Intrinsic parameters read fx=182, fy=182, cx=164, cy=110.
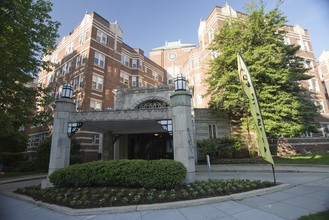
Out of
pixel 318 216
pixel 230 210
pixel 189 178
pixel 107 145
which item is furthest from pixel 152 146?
pixel 318 216

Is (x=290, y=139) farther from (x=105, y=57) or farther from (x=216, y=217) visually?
(x=105, y=57)

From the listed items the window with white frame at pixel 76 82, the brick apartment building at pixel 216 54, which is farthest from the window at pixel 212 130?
the window with white frame at pixel 76 82

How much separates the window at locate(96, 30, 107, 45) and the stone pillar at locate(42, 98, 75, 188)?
69.1 ft

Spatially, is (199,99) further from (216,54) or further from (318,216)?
(318,216)

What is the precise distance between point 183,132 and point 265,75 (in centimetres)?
1233

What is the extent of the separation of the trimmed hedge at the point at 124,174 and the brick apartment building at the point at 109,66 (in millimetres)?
13271

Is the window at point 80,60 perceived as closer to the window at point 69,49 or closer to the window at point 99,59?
the window at point 99,59

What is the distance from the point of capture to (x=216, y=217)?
4887 mm

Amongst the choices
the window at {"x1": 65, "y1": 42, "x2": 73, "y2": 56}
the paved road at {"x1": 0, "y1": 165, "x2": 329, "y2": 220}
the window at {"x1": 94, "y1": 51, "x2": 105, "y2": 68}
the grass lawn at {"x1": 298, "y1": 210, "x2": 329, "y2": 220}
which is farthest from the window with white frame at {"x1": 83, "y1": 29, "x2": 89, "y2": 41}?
the grass lawn at {"x1": 298, "y1": 210, "x2": 329, "y2": 220}

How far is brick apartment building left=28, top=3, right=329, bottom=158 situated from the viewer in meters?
26.0

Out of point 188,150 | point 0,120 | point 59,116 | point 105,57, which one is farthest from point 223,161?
point 105,57

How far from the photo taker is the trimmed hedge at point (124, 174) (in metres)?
7.46

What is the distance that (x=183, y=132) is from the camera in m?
8.94

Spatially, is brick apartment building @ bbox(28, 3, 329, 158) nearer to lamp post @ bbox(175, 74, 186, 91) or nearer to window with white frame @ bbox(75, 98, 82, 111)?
window with white frame @ bbox(75, 98, 82, 111)
